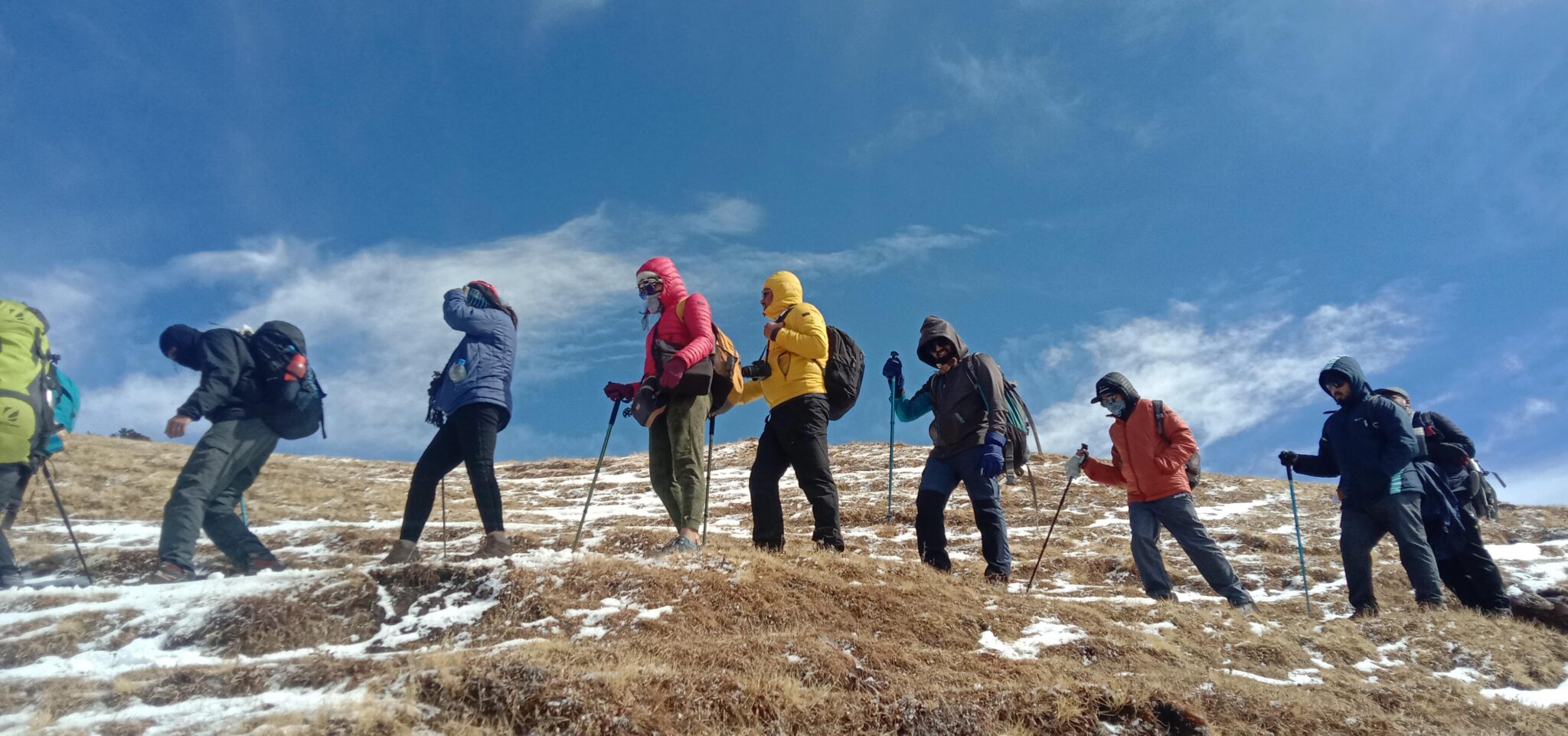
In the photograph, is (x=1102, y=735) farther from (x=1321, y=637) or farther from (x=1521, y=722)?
(x=1321, y=637)

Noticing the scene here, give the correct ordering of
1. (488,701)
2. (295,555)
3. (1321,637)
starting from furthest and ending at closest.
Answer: (295,555) < (1321,637) < (488,701)

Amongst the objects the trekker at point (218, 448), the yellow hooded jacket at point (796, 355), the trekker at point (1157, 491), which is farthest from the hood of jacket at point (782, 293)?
the trekker at point (218, 448)

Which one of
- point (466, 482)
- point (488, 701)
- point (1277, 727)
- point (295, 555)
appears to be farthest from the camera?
point (466, 482)

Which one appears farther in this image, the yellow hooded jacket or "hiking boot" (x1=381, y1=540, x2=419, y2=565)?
the yellow hooded jacket

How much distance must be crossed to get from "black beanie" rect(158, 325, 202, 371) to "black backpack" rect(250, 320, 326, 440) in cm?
48

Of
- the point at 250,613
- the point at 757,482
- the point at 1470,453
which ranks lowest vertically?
the point at 250,613

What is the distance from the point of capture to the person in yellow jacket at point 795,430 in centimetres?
844

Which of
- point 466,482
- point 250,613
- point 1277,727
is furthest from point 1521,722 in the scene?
point 466,482

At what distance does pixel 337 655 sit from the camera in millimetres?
5348

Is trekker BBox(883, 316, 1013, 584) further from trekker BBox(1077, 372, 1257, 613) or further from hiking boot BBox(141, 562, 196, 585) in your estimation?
hiking boot BBox(141, 562, 196, 585)

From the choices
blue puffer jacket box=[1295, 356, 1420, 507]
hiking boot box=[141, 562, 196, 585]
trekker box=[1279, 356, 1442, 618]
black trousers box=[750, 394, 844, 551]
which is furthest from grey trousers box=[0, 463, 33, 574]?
blue puffer jacket box=[1295, 356, 1420, 507]

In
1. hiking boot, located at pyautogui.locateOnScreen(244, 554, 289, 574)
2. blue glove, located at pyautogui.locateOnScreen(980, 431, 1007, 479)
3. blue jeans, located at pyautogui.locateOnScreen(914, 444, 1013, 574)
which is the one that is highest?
blue glove, located at pyautogui.locateOnScreen(980, 431, 1007, 479)

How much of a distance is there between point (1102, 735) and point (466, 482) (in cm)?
1754

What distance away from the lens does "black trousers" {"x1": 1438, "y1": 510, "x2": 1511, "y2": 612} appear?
9930 mm
